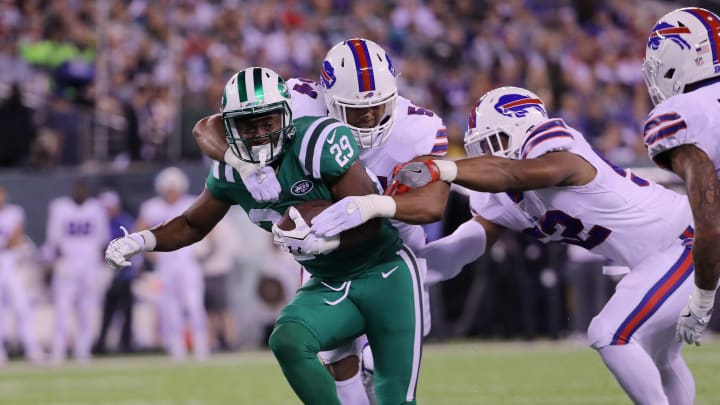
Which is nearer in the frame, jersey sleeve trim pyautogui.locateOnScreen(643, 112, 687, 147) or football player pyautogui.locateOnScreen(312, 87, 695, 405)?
jersey sleeve trim pyautogui.locateOnScreen(643, 112, 687, 147)

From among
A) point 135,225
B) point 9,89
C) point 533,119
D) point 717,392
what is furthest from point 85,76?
point 533,119

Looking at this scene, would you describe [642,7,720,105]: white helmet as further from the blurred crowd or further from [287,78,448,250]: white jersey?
the blurred crowd

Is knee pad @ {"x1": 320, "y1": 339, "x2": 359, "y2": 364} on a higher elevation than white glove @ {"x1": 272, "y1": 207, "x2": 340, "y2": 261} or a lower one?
lower

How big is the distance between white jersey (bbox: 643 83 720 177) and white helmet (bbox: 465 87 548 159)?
686 millimetres

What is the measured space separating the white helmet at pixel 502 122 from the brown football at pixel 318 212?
0.82 m

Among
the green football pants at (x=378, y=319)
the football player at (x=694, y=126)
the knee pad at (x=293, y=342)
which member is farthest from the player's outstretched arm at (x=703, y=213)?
the knee pad at (x=293, y=342)

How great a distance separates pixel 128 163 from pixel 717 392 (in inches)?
309

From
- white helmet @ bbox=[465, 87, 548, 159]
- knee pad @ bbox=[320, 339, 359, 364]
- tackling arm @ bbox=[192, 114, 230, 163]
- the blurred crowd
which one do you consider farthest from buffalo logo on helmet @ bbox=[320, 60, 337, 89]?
the blurred crowd

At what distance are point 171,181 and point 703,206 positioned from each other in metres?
8.14

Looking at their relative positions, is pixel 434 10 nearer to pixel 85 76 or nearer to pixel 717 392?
pixel 85 76

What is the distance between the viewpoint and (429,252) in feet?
18.2

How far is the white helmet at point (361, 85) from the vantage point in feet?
17.0

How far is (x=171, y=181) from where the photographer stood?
39.1 feet

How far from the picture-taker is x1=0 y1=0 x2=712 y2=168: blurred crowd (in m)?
13.5
